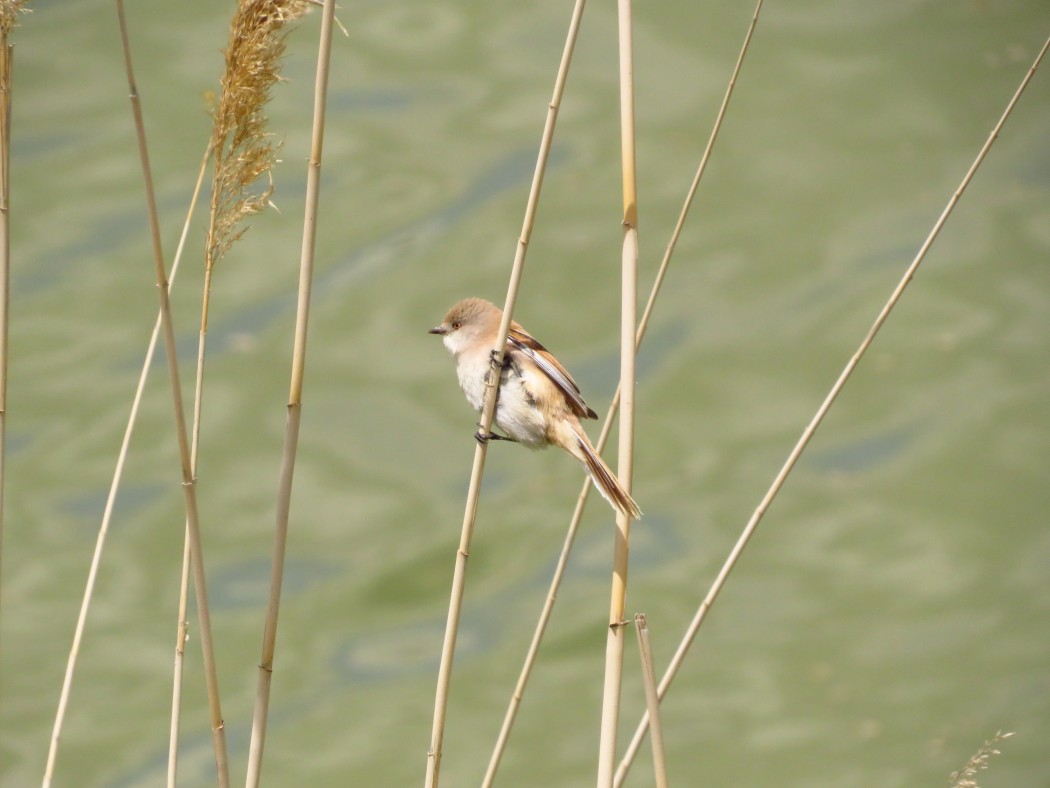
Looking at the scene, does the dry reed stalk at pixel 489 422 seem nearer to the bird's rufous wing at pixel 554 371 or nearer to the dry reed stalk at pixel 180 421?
the dry reed stalk at pixel 180 421

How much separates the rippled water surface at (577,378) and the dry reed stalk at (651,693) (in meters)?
4.43

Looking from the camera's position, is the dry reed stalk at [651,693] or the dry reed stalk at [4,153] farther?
the dry reed stalk at [4,153]

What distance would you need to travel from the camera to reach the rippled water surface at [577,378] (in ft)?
21.8

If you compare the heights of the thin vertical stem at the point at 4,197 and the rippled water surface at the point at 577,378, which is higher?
the rippled water surface at the point at 577,378

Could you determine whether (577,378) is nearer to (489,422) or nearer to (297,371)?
(489,422)

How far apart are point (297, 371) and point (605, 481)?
74 cm

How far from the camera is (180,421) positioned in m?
2.04

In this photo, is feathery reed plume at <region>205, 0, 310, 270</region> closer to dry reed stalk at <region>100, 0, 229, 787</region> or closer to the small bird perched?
dry reed stalk at <region>100, 0, 229, 787</region>

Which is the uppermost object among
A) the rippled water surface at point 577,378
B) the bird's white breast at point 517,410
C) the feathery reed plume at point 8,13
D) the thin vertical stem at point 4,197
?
the rippled water surface at point 577,378

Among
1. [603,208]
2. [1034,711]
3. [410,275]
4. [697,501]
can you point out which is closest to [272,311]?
[410,275]

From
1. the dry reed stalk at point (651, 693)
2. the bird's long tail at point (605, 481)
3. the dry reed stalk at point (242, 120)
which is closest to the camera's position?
the dry reed stalk at point (651, 693)

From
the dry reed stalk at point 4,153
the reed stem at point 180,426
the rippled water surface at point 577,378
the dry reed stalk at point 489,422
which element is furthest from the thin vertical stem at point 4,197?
the rippled water surface at point 577,378

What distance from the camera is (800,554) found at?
7215mm

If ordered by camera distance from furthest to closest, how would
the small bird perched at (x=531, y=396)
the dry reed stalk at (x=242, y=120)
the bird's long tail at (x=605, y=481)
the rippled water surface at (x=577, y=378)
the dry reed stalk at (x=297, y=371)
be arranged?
the rippled water surface at (x=577, y=378)
the small bird perched at (x=531, y=396)
the bird's long tail at (x=605, y=481)
the dry reed stalk at (x=242, y=120)
the dry reed stalk at (x=297, y=371)
